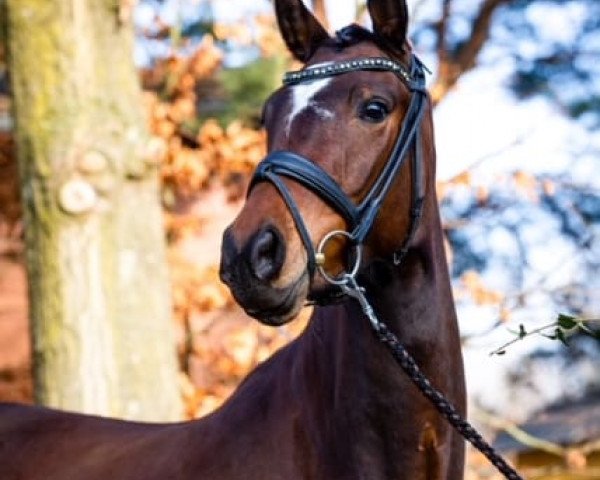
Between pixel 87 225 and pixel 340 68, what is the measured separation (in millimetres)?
3126

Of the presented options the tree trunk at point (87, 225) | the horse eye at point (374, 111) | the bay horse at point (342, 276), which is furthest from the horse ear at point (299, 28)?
the tree trunk at point (87, 225)

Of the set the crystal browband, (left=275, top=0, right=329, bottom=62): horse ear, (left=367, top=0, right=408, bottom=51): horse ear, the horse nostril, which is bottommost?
the horse nostril

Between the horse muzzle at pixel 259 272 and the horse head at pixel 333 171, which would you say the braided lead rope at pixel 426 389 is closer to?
the horse head at pixel 333 171

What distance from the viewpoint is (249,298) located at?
2.54m

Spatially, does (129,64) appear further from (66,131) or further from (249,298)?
(249,298)

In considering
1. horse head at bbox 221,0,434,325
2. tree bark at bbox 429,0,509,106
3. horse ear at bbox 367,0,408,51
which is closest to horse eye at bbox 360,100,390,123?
horse head at bbox 221,0,434,325

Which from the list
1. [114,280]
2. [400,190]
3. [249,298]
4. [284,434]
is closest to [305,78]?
[400,190]

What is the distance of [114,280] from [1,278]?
208 inches

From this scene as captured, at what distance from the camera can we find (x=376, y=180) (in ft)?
9.18

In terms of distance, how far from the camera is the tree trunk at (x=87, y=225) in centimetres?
575

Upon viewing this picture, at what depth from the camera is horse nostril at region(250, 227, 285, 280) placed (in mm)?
2510

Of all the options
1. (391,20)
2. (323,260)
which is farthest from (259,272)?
(391,20)

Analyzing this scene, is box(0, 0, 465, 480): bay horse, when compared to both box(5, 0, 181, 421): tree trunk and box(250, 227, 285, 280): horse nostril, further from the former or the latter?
box(5, 0, 181, 421): tree trunk

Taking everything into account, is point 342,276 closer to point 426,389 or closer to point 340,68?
point 426,389
